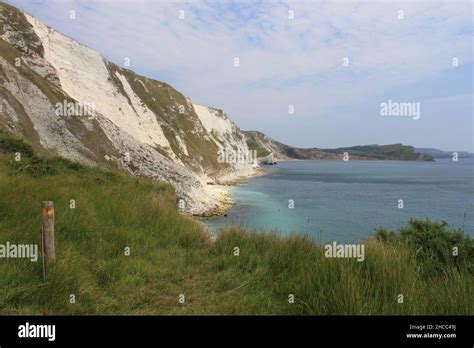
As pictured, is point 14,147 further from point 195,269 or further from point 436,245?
point 436,245

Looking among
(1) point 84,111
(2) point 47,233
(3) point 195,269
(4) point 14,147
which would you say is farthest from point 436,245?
(1) point 84,111

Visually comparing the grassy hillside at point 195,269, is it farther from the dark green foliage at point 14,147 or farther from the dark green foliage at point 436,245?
the dark green foliage at point 14,147

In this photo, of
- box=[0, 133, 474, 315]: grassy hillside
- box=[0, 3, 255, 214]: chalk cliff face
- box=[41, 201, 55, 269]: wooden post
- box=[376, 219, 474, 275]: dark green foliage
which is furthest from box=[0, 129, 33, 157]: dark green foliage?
box=[376, 219, 474, 275]: dark green foliage

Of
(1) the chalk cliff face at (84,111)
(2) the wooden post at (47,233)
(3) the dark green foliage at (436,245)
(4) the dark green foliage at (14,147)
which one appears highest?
(1) the chalk cliff face at (84,111)

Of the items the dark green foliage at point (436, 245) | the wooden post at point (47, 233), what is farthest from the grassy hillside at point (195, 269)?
the wooden post at point (47, 233)

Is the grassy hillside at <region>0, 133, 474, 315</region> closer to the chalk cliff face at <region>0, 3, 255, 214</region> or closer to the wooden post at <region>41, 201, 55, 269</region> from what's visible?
the wooden post at <region>41, 201, 55, 269</region>
